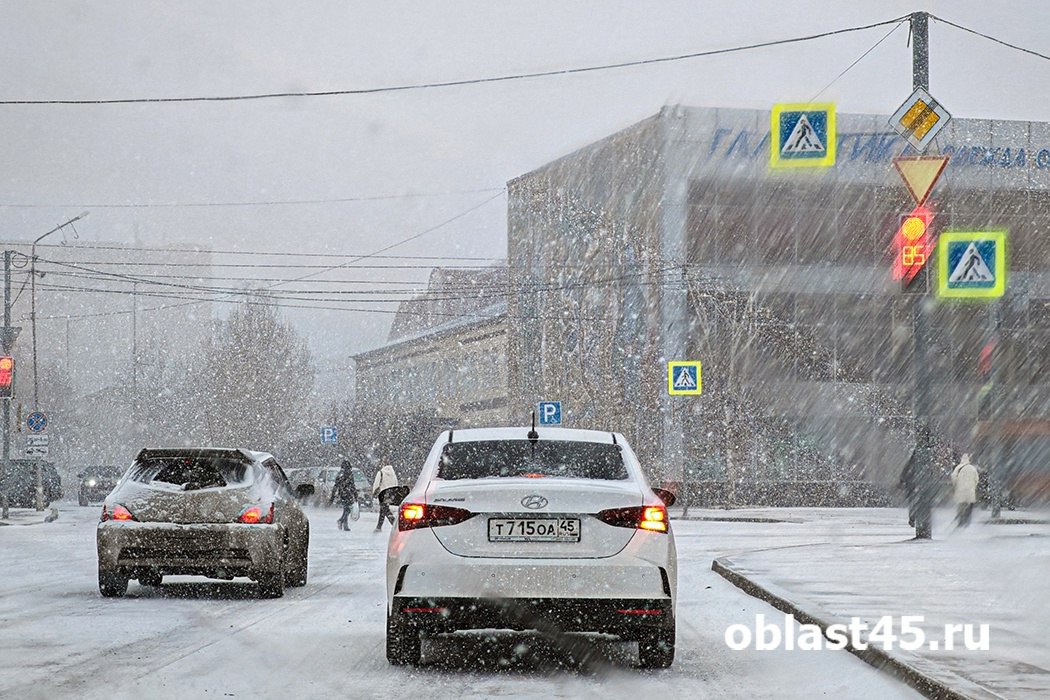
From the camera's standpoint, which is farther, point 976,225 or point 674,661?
point 976,225

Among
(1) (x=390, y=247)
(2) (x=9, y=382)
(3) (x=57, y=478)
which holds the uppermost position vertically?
(1) (x=390, y=247)

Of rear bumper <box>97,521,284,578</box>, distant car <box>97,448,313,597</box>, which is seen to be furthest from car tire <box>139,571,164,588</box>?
rear bumper <box>97,521,284,578</box>

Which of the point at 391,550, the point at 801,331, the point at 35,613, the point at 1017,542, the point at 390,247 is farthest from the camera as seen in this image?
the point at 390,247

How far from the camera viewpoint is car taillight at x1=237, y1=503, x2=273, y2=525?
1409 centimetres

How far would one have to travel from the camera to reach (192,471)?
15.0 meters

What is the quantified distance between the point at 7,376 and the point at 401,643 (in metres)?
31.8

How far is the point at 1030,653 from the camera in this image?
9117 millimetres

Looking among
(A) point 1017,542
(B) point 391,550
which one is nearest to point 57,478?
(A) point 1017,542

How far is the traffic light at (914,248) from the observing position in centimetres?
2172

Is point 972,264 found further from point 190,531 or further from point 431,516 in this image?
point 431,516

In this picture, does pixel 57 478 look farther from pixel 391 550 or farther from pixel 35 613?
pixel 391 550

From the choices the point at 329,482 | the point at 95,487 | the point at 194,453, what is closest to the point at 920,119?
the point at 194,453

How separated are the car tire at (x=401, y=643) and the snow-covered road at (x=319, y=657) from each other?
82mm

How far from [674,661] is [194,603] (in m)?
5.72
